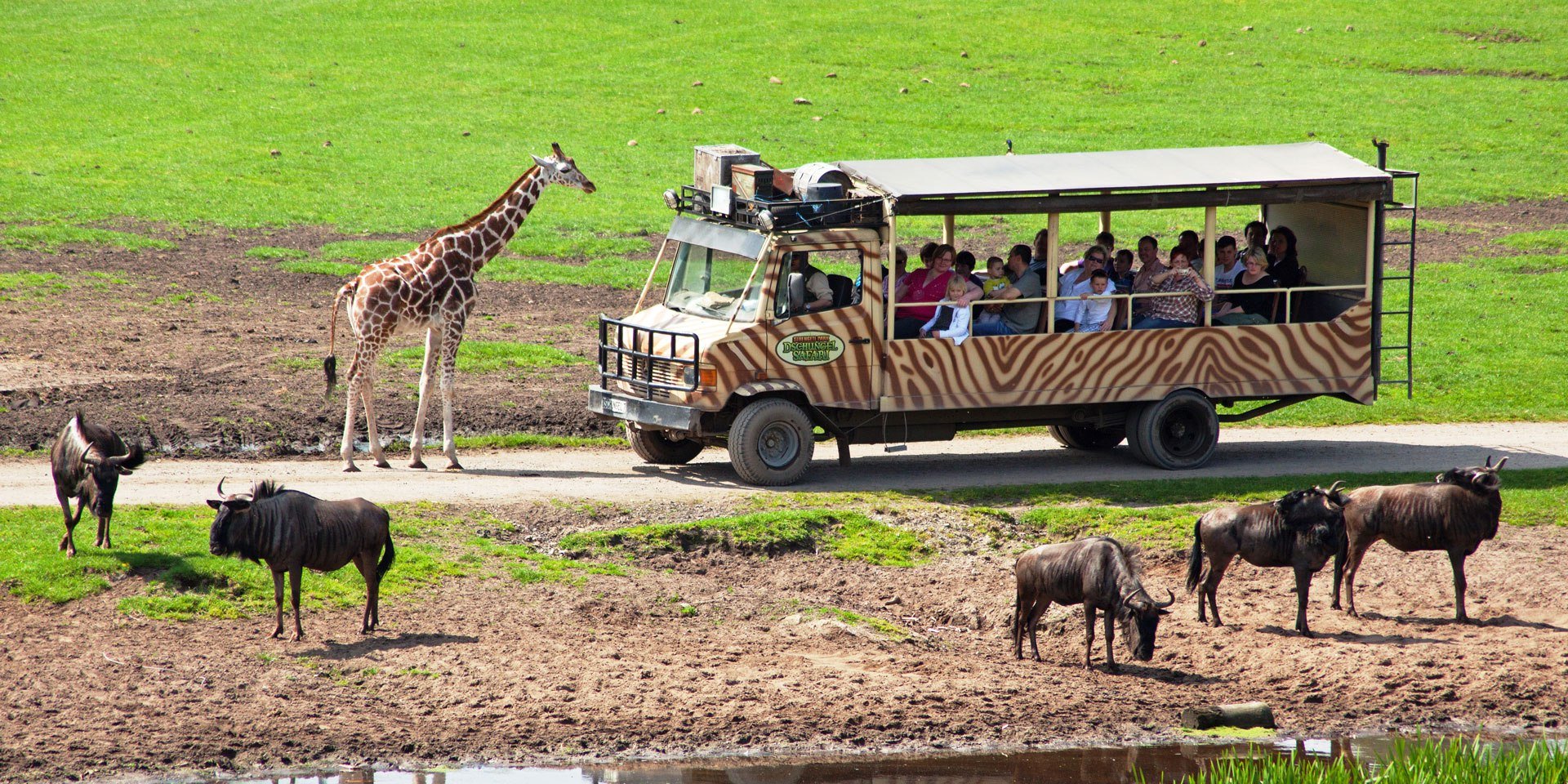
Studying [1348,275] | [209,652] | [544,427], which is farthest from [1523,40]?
[209,652]

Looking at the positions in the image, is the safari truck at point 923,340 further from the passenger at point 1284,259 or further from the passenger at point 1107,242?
the passenger at point 1107,242

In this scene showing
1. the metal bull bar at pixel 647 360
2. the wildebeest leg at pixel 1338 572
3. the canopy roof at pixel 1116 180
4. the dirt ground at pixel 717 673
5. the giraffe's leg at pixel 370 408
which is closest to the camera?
the dirt ground at pixel 717 673

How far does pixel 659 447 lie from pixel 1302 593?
749cm

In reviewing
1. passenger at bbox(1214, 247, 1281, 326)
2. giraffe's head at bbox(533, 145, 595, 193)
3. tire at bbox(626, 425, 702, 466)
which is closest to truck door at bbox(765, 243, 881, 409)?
tire at bbox(626, 425, 702, 466)

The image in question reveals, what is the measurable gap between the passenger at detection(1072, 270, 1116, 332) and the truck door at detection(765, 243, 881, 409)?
231 centimetres

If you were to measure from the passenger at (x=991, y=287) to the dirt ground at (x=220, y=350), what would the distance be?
506 cm

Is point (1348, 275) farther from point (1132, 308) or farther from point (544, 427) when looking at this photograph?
point (544, 427)

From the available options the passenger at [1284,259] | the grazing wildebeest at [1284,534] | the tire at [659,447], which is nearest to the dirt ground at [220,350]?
the tire at [659,447]

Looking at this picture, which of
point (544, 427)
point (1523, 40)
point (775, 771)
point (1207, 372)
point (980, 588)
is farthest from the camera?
point (1523, 40)

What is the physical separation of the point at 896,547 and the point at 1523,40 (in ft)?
130

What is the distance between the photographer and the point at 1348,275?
1906cm

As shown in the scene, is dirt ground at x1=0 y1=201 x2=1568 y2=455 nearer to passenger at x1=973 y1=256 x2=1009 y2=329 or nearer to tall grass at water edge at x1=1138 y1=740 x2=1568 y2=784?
passenger at x1=973 y1=256 x2=1009 y2=329

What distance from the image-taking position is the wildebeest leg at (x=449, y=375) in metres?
18.1

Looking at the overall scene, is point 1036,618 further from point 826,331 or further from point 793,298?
point 793,298
